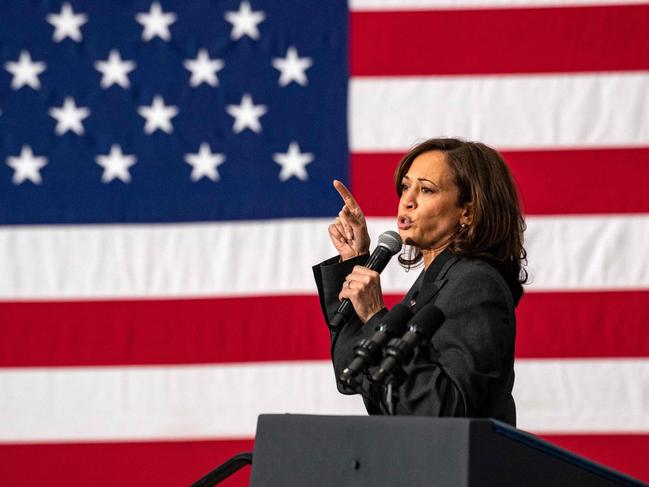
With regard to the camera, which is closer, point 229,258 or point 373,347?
point 373,347

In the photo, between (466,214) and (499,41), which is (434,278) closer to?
(466,214)

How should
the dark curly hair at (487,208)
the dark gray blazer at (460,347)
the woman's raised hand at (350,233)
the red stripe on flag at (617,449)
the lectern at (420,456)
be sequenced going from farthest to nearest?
the red stripe on flag at (617,449) < the woman's raised hand at (350,233) < the dark curly hair at (487,208) < the dark gray blazer at (460,347) < the lectern at (420,456)

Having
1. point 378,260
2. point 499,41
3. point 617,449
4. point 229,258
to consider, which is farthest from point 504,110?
point 378,260

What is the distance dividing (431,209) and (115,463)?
5.54 ft

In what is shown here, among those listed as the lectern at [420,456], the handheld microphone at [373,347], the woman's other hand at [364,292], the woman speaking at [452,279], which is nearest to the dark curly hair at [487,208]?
the woman speaking at [452,279]

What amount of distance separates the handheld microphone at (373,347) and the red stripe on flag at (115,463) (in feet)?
Answer: 5.87

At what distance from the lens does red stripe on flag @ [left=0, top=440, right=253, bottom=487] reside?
303 cm

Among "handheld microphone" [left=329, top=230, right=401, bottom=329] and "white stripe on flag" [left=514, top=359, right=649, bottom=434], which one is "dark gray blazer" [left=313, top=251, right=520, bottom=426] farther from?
"white stripe on flag" [left=514, top=359, right=649, bottom=434]

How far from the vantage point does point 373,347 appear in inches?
51.1

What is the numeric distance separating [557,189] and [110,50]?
1.55 meters

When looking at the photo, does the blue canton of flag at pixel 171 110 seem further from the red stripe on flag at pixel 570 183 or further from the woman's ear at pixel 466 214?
the woman's ear at pixel 466 214

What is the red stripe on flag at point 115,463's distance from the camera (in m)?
3.03

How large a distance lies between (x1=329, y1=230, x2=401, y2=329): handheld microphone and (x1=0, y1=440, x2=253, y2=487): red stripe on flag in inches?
55.2

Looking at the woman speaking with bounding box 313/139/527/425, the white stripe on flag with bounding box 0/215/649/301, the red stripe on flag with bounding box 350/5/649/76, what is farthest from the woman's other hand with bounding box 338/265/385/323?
the red stripe on flag with bounding box 350/5/649/76
